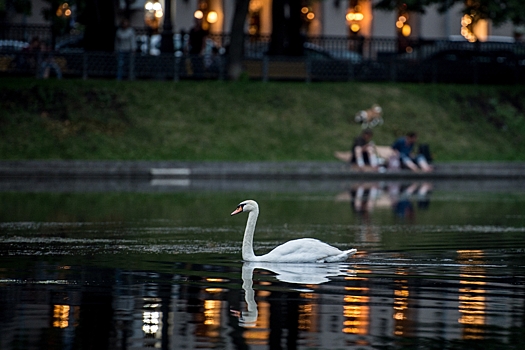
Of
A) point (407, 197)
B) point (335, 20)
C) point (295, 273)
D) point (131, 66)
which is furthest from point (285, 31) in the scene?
point (295, 273)

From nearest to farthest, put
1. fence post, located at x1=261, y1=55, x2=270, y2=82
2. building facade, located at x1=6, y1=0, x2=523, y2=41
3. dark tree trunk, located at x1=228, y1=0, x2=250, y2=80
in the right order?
1. dark tree trunk, located at x1=228, y1=0, x2=250, y2=80
2. fence post, located at x1=261, y1=55, x2=270, y2=82
3. building facade, located at x1=6, y1=0, x2=523, y2=41

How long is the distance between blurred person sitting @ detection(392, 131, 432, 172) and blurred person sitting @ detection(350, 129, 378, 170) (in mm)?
725

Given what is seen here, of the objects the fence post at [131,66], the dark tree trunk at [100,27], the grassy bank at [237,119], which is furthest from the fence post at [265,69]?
the dark tree trunk at [100,27]

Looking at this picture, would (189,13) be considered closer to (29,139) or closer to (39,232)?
(29,139)

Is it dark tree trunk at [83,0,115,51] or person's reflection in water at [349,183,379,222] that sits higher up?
dark tree trunk at [83,0,115,51]

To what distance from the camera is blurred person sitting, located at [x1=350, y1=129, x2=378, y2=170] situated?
35344mm

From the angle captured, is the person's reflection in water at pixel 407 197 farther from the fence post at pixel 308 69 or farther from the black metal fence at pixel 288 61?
the black metal fence at pixel 288 61

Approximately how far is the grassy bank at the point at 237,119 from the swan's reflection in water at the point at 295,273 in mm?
22268

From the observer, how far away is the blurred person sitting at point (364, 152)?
116 feet

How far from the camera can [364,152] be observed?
35.9 metres

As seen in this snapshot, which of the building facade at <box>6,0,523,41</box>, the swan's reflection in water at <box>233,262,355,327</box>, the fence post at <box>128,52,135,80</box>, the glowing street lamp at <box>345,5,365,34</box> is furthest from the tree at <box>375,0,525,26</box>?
the swan's reflection in water at <box>233,262,355,327</box>

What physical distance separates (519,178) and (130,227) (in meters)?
19.7

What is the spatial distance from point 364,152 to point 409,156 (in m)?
1.37

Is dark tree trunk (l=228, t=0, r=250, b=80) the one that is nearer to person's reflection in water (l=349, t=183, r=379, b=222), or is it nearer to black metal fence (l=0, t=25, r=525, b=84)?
black metal fence (l=0, t=25, r=525, b=84)
